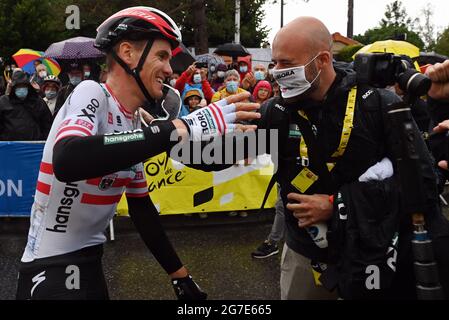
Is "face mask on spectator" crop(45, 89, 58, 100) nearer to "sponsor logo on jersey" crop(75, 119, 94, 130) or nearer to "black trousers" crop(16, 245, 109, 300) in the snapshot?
"black trousers" crop(16, 245, 109, 300)

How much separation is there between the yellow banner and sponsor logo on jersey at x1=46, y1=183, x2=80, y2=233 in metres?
3.91

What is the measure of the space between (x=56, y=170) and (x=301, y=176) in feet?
3.99

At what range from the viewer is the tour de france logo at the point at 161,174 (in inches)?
235

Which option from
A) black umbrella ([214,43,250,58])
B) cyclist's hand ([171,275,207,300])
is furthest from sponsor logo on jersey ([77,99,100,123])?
black umbrella ([214,43,250,58])

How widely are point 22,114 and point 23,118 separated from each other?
0.23 feet

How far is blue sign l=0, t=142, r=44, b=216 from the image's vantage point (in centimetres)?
597

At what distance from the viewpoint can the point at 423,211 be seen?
174cm

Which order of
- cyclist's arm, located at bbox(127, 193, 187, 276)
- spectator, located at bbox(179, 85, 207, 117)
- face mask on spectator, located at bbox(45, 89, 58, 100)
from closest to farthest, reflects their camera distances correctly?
cyclist's arm, located at bbox(127, 193, 187, 276) → spectator, located at bbox(179, 85, 207, 117) → face mask on spectator, located at bbox(45, 89, 58, 100)

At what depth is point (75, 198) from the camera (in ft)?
6.54

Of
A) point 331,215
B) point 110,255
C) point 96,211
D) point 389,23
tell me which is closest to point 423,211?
point 331,215

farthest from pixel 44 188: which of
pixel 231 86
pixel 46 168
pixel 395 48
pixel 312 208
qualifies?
pixel 231 86

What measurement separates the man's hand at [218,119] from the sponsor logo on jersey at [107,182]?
0.48 meters

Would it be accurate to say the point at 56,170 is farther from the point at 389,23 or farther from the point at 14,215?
the point at 389,23

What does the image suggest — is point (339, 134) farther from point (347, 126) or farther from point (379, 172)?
point (379, 172)
